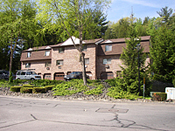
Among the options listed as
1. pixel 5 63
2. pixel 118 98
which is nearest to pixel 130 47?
pixel 118 98

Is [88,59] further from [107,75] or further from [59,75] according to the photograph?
[59,75]

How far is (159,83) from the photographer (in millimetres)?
21578

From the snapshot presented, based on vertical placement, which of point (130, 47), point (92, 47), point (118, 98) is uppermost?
point (92, 47)

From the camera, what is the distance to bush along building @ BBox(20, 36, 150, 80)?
109 ft

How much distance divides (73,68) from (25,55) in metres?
14.9

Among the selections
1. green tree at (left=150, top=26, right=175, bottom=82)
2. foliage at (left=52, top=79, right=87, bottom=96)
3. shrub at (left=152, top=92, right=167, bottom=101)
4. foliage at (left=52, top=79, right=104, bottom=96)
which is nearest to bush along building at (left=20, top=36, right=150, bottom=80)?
green tree at (left=150, top=26, right=175, bottom=82)

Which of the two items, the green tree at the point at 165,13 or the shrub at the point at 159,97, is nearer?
the shrub at the point at 159,97

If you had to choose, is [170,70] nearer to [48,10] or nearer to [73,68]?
[48,10]

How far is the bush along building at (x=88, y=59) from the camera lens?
33250mm

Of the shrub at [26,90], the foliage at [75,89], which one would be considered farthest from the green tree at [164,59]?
the shrub at [26,90]

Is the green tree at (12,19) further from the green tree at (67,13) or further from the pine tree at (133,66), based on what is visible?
the pine tree at (133,66)

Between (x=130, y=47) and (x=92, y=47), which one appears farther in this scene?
(x=92, y=47)

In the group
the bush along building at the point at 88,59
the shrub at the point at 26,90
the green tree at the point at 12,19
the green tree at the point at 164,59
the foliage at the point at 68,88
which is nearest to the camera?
the foliage at the point at 68,88

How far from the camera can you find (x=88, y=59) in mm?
34500
